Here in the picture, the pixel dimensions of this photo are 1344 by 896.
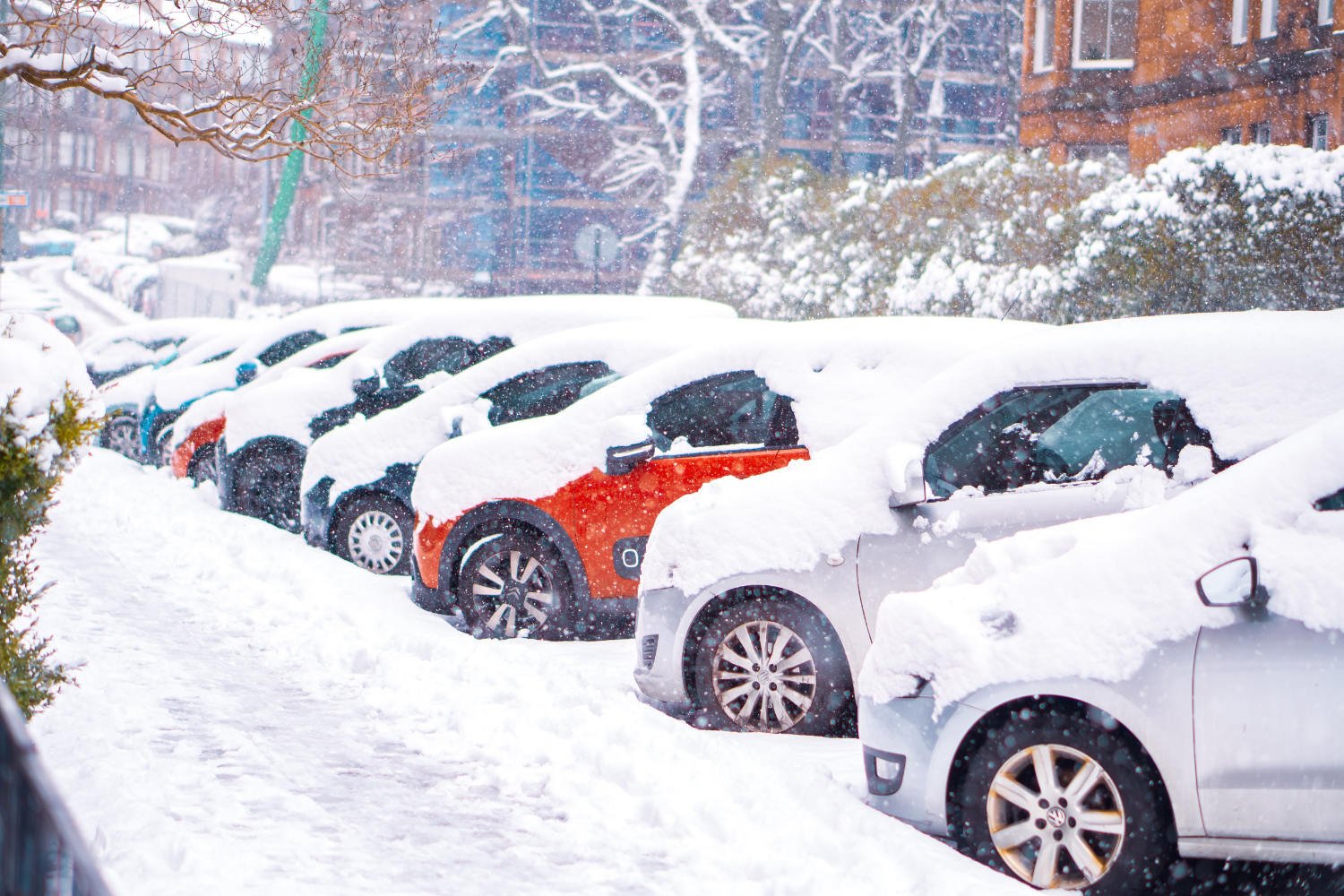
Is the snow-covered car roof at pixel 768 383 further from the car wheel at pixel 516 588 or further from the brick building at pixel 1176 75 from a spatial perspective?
the brick building at pixel 1176 75

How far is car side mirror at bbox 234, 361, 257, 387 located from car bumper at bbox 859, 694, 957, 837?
11.7 metres

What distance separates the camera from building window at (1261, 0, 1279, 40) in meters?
23.6

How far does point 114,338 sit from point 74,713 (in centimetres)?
2102

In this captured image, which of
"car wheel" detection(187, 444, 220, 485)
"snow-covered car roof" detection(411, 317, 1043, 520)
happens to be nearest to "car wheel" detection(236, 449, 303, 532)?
"car wheel" detection(187, 444, 220, 485)

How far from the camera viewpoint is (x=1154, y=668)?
4.25 m

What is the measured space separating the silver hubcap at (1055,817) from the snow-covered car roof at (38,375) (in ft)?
10.7

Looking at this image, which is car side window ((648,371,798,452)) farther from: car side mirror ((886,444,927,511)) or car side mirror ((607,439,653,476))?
car side mirror ((886,444,927,511))

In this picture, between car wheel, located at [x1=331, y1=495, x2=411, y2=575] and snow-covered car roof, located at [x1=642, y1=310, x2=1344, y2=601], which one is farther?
car wheel, located at [x1=331, y1=495, x2=411, y2=575]

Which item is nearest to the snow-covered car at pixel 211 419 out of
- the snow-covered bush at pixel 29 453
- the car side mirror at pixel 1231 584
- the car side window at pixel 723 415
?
the car side window at pixel 723 415

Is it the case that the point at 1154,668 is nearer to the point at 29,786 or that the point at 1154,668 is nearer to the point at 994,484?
the point at 994,484

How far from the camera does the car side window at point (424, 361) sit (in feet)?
38.4

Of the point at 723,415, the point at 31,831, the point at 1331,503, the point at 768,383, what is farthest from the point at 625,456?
the point at 31,831

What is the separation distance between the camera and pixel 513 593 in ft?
26.8

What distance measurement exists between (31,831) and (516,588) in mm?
6184
